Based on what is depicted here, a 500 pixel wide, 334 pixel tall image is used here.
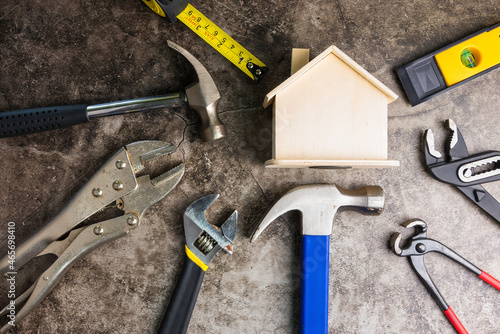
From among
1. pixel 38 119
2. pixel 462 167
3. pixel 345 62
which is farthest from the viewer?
pixel 462 167

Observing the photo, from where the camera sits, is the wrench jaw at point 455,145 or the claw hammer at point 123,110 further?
the wrench jaw at point 455,145

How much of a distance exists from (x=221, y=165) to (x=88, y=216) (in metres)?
0.60

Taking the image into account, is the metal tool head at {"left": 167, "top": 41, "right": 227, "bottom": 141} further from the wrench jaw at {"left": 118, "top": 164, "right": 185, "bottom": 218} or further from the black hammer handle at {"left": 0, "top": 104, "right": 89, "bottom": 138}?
the black hammer handle at {"left": 0, "top": 104, "right": 89, "bottom": 138}

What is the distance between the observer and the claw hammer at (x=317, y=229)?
1.50 metres

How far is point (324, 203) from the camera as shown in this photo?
1503 mm

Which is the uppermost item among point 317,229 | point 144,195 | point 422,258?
point 144,195

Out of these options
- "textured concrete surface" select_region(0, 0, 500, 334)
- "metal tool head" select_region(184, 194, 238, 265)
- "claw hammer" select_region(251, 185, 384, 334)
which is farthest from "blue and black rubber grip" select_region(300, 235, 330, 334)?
"metal tool head" select_region(184, 194, 238, 265)

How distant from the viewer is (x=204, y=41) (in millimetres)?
1632

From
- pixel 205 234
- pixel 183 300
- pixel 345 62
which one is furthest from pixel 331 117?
pixel 183 300

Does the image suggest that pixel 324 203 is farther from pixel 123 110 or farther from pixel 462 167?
pixel 123 110

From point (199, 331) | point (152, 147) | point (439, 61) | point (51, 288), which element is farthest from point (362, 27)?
point (51, 288)

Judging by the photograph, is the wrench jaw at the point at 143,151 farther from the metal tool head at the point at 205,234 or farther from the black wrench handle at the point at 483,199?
the black wrench handle at the point at 483,199

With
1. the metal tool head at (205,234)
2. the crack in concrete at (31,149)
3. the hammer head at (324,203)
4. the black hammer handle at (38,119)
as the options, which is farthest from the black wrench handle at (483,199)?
the crack in concrete at (31,149)

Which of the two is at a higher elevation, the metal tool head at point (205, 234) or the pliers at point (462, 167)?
the metal tool head at point (205, 234)
